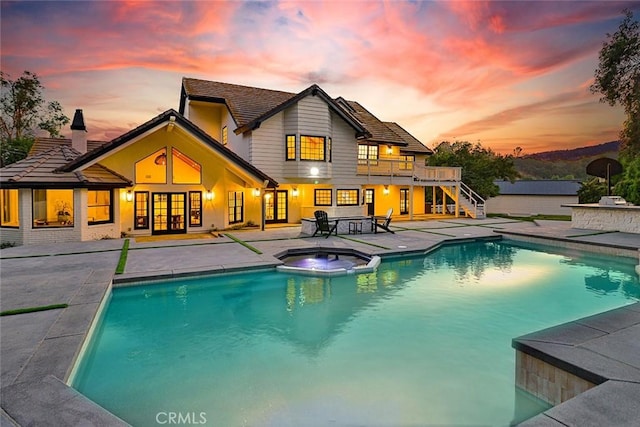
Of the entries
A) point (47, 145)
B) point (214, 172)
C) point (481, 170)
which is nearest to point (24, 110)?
point (47, 145)

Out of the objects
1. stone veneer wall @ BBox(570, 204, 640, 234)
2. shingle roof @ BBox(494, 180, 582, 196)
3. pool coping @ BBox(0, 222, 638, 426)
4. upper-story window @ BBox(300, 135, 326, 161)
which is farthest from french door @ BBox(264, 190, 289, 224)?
shingle roof @ BBox(494, 180, 582, 196)

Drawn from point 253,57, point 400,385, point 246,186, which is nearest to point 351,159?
point 246,186

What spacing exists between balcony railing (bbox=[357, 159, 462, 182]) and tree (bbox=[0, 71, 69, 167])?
33.5 meters

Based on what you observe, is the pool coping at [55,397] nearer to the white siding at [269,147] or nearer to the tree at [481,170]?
the white siding at [269,147]

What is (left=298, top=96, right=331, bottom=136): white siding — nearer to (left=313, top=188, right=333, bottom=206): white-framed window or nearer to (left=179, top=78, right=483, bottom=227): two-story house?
(left=179, top=78, right=483, bottom=227): two-story house

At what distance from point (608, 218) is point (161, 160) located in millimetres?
22219

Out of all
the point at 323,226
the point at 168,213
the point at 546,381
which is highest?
the point at 168,213

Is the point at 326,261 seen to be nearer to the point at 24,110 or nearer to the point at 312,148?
the point at 312,148

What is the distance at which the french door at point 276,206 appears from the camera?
2121cm

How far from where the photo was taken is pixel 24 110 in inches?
1508

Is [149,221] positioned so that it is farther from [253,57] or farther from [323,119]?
[253,57]

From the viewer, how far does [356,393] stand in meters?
4.62

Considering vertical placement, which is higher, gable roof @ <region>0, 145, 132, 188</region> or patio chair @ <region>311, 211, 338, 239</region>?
gable roof @ <region>0, 145, 132, 188</region>

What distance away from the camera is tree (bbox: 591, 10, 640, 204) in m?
25.3
